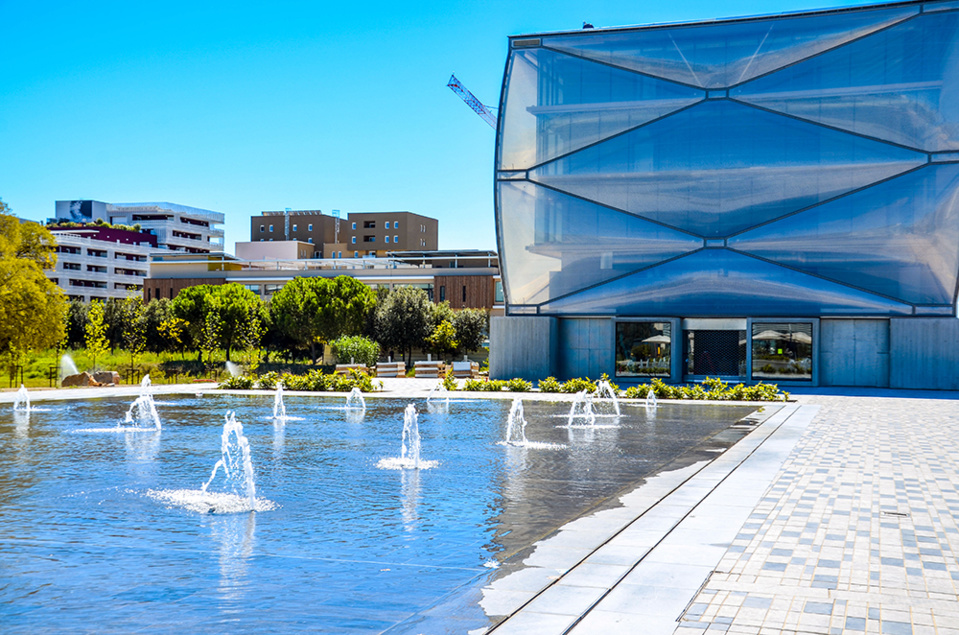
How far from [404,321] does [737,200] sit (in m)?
29.7

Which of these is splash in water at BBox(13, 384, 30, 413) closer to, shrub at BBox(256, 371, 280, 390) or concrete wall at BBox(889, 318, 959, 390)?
shrub at BBox(256, 371, 280, 390)

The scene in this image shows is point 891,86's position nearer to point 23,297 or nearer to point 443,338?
point 443,338

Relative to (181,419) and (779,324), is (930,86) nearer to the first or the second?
(779,324)

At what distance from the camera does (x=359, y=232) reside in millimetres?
125625

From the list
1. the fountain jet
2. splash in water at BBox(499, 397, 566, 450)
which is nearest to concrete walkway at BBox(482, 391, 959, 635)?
splash in water at BBox(499, 397, 566, 450)

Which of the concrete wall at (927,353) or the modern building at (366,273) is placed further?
the modern building at (366,273)

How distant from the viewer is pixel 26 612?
571cm

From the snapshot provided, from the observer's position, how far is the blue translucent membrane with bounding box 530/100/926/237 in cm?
3769

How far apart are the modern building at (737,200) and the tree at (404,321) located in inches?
809

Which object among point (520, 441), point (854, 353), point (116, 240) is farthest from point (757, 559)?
point (116, 240)

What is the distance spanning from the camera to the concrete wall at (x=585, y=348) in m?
41.2

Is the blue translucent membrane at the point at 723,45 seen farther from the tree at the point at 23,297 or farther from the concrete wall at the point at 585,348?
the tree at the point at 23,297

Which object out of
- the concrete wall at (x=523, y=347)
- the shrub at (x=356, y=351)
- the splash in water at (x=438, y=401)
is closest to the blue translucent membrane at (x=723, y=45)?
the concrete wall at (x=523, y=347)

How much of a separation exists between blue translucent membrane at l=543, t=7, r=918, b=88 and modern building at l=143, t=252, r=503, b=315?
3832 cm
